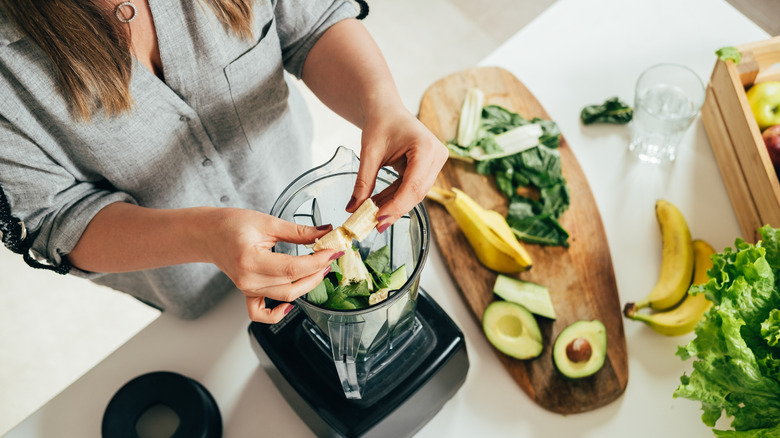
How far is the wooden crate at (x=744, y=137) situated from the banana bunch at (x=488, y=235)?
1.51 ft

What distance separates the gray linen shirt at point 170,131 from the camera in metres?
0.83

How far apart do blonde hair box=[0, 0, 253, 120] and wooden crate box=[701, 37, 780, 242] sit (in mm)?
1009

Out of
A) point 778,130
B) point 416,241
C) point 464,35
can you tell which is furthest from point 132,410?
point 464,35

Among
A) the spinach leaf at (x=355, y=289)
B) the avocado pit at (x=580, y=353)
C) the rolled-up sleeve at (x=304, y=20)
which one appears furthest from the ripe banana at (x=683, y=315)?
the rolled-up sleeve at (x=304, y=20)

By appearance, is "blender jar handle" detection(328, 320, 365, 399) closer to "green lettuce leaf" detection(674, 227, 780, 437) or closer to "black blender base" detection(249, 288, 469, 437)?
"black blender base" detection(249, 288, 469, 437)

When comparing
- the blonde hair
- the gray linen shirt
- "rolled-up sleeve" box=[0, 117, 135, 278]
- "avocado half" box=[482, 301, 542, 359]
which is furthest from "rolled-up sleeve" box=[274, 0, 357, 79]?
"avocado half" box=[482, 301, 542, 359]

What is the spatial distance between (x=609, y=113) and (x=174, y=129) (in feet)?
3.16

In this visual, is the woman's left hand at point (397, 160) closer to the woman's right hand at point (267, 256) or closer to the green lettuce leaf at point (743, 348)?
the woman's right hand at point (267, 256)

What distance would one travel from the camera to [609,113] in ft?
4.44

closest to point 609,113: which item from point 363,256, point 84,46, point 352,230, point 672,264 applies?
point 672,264

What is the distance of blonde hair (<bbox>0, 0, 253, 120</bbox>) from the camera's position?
0.76 m

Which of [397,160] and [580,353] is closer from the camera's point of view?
[397,160]

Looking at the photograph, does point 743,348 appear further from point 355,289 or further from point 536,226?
point 355,289

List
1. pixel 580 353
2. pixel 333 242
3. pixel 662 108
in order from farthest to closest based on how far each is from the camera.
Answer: pixel 662 108 < pixel 580 353 < pixel 333 242
